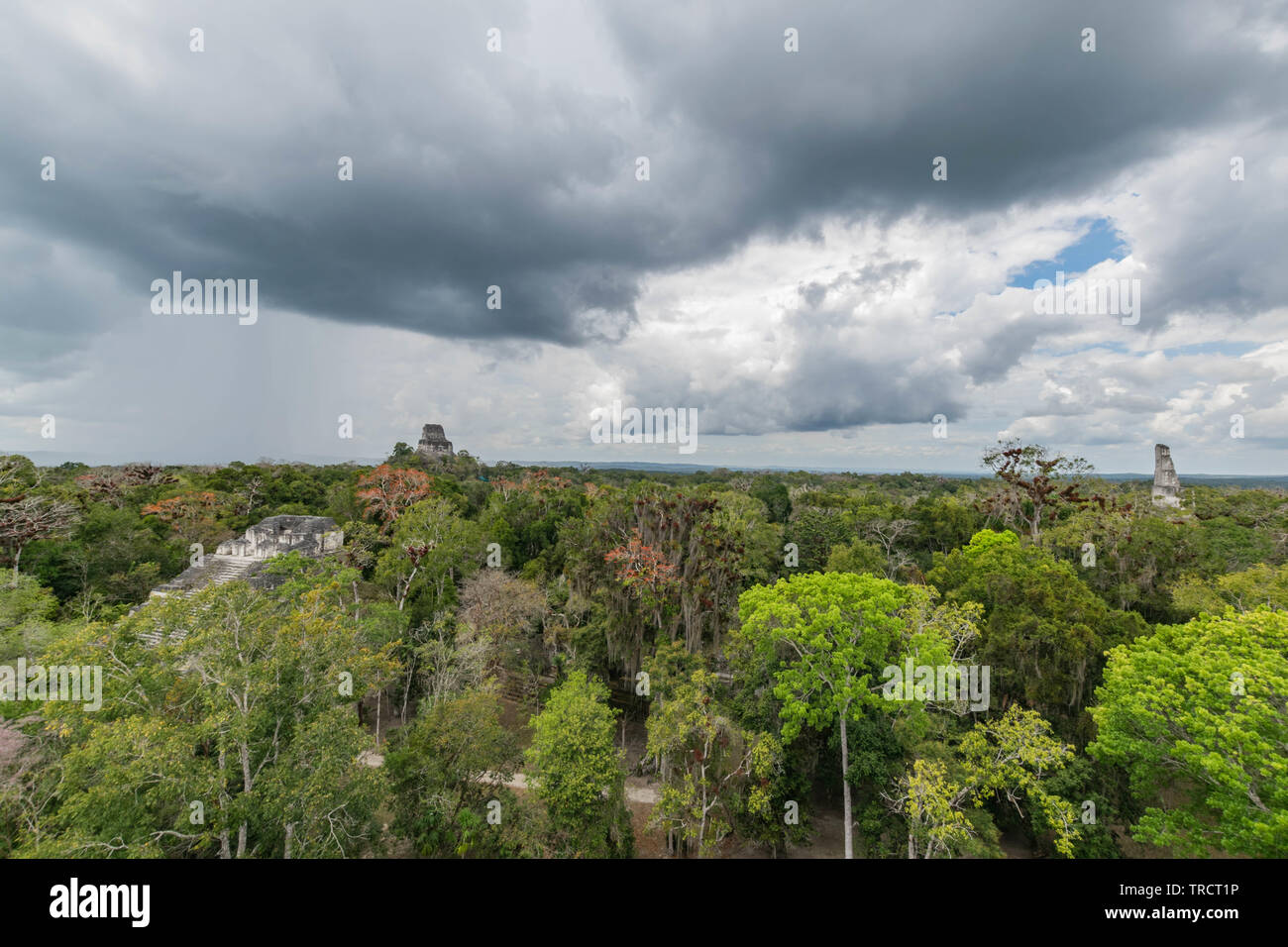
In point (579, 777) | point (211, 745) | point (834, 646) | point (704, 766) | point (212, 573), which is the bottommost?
point (704, 766)

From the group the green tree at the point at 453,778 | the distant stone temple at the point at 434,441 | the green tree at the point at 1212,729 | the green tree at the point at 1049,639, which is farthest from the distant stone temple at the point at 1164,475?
the distant stone temple at the point at 434,441

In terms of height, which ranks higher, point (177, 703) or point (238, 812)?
point (177, 703)

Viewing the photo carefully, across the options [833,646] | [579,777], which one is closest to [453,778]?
[579,777]

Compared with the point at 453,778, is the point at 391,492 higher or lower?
higher

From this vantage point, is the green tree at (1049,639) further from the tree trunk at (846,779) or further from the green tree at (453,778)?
the green tree at (453,778)

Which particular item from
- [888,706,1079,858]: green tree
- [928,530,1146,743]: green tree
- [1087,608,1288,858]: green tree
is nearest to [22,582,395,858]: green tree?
[888,706,1079,858]: green tree

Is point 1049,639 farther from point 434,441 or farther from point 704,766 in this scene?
point 434,441

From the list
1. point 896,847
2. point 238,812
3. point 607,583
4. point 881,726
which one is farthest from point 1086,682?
point 238,812

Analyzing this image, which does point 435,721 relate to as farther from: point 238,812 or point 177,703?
point 177,703
